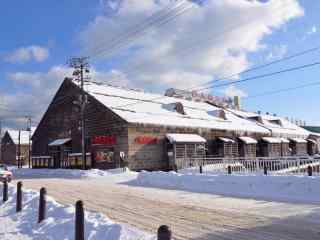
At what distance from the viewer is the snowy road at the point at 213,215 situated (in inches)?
294

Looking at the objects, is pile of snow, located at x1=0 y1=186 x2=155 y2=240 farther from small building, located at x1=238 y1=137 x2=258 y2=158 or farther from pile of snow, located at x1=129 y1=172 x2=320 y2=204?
small building, located at x1=238 y1=137 x2=258 y2=158

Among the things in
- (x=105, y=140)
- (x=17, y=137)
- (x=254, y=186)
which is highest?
(x=17, y=137)

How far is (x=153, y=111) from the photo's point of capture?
37781 millimetres

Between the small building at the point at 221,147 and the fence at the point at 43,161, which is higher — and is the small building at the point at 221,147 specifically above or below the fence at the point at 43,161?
above

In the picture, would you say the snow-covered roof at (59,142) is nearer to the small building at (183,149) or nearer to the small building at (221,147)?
the small building at (183,149)

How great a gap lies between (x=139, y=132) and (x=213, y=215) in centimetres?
2328

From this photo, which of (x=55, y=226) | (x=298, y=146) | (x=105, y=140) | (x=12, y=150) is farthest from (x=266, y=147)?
(x=12, y=150)

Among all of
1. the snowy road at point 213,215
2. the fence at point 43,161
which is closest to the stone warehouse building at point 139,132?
the fence at point 43,161

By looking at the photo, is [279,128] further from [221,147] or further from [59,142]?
[59,142]

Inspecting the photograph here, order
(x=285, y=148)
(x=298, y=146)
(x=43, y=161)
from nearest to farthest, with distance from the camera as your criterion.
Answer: (x=43, y=161), (x=285, y=148), (x=298, y=146)

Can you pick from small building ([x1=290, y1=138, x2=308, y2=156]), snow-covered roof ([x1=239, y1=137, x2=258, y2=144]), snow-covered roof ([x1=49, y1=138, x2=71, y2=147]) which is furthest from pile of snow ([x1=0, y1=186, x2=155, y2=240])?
small building ([x1=290, y1=138, x2=308, y2=156])

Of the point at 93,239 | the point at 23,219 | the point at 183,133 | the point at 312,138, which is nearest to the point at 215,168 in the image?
the point at 183,133

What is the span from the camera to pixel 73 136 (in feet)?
130

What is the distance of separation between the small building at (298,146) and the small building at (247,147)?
43.7 ft
